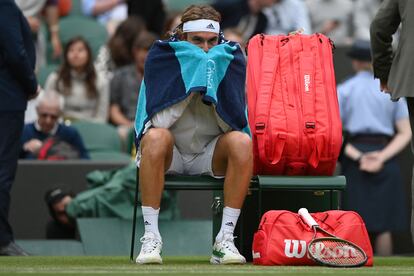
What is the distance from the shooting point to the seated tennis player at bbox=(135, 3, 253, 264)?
8125mm

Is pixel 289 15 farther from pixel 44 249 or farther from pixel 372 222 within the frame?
pixel 44 249

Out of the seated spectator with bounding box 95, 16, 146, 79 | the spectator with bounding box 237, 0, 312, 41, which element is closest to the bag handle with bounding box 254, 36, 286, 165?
the seated spectator with bounding box 95, 16, 146, 79

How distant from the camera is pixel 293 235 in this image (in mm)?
8031

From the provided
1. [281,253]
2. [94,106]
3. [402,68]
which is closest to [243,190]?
[281,253]

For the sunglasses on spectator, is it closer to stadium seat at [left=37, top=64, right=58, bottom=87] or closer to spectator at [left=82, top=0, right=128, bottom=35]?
stadium seat at [left=37, top=64, right=58, bottom=87]

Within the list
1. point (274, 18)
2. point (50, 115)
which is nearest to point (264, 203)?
point (50, 115)

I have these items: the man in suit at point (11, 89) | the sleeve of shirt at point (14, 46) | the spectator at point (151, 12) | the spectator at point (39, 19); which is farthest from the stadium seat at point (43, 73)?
the sleeve of shirt at point (14, 46)

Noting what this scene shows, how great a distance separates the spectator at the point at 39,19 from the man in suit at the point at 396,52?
21.8 ft

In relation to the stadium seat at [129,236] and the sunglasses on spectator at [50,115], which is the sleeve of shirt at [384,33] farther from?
the sunglasses on spectator at [50,115]

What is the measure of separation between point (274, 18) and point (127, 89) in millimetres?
2134

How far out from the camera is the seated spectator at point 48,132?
12281mm

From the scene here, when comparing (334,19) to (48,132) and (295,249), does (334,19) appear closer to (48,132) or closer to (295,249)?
(48,132)

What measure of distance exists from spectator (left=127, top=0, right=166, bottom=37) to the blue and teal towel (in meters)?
7.47

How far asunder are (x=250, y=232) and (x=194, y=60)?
1.28 metres
